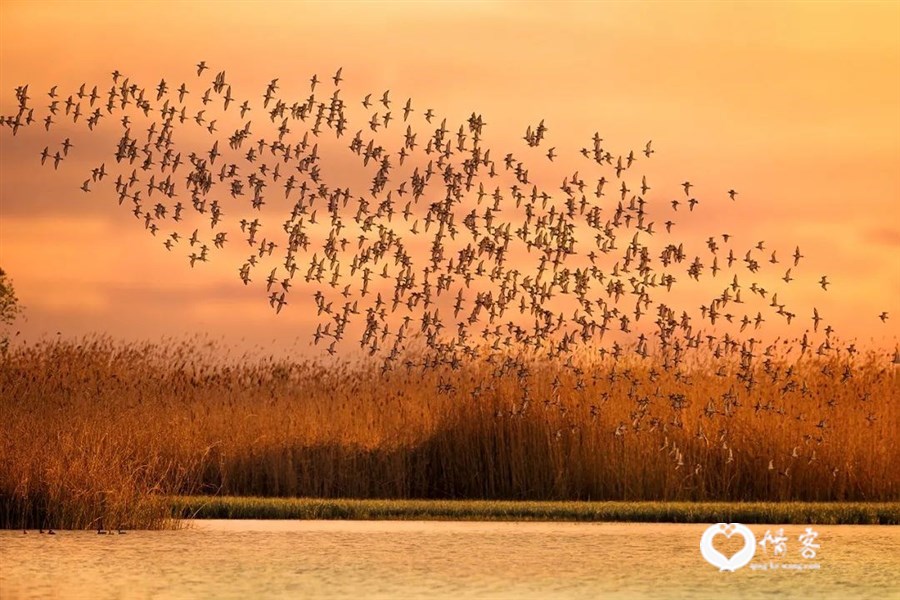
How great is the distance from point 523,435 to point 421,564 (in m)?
9.55

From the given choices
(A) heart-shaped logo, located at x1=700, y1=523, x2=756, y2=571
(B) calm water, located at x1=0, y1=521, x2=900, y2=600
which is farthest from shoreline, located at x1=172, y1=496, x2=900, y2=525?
(B) calm water, located at x1=0, y1=521, x2=900, y2=600

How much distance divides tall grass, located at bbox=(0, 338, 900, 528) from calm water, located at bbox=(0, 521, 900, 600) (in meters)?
5.58

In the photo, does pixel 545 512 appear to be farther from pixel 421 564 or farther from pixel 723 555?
pixel 421 564

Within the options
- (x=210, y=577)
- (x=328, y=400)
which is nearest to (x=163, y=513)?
(x=210, y=577)

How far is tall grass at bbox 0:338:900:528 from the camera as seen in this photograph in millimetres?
18828

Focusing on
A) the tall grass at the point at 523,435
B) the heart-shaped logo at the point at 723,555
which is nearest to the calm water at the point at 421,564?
the heart-shaped logo at the point at 723,555

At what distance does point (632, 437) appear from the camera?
18.9 metres

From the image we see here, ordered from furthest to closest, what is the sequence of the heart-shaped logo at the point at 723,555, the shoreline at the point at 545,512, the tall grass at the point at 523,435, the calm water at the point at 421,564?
1. the tall grass at the point at 523,435
2. the shoreline at the point at 545,512
3. the heart-shaped logo at the point at 723,555
4. the calm water at the point at 421,564

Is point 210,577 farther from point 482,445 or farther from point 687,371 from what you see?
point 687,371

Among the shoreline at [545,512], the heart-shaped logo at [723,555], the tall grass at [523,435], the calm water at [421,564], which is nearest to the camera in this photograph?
the calm water at [421,564]

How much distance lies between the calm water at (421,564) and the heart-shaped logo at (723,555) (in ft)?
0.35

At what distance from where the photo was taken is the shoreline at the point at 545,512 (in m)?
15.1

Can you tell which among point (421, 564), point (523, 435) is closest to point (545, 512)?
point (523, 435)

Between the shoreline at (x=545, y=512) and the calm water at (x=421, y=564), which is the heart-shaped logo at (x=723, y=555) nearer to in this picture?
the calm water at (x=421, y=564)
